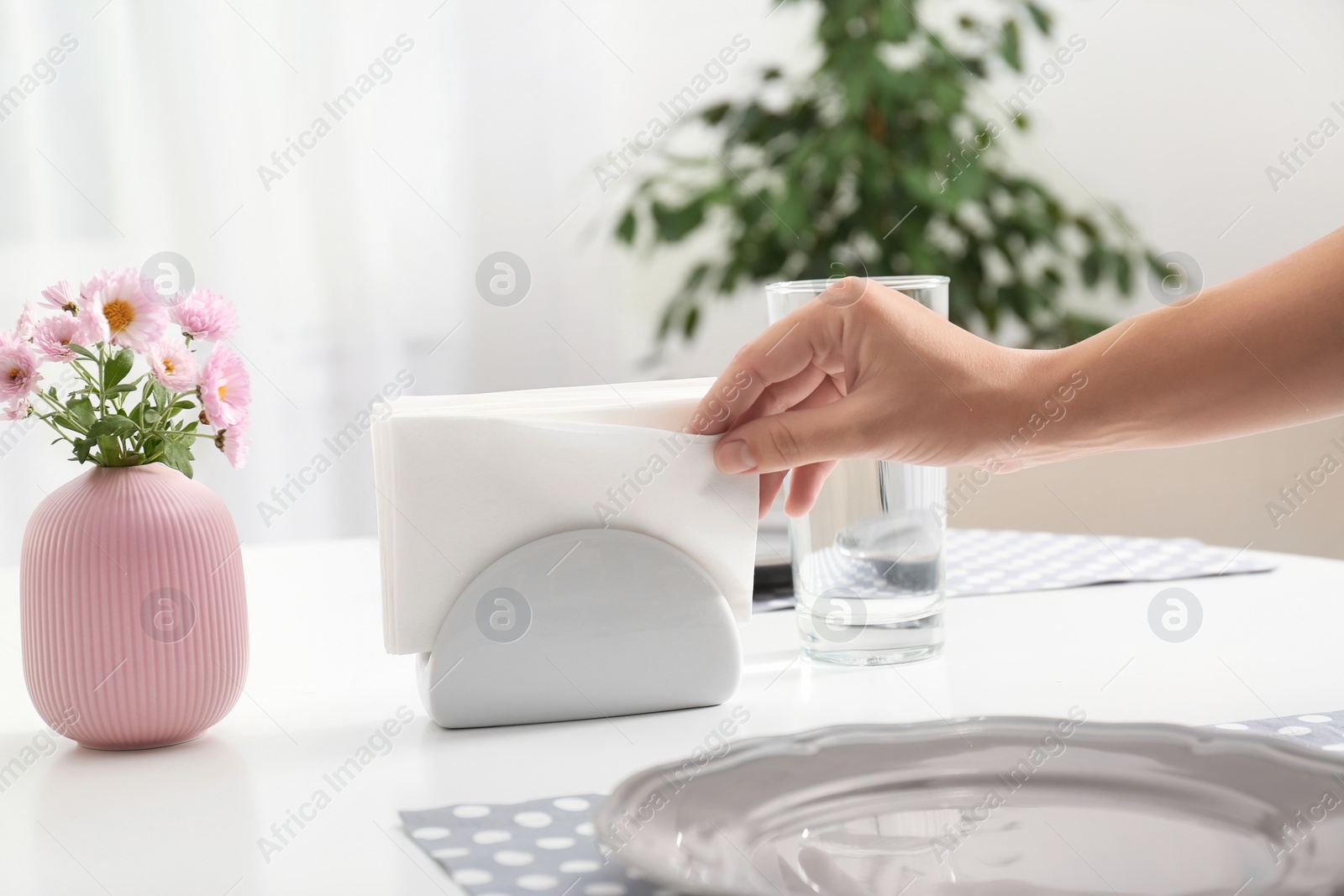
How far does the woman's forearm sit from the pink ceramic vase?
519 millimetres

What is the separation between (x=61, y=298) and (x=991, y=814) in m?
0.57

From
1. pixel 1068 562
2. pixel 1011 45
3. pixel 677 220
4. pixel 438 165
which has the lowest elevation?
pixel 1068 562

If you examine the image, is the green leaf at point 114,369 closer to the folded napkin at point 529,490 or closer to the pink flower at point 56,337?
the pink flower at point 56,337

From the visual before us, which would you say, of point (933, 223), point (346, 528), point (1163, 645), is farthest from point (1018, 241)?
point (1163, 645)

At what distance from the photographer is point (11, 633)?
98 cm

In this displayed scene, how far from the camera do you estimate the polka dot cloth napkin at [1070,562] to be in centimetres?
100

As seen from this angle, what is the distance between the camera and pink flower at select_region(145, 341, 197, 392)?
2.14 feet

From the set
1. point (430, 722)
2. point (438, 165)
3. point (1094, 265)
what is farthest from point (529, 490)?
point (438, 165)

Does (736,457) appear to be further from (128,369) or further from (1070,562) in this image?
(1070,562)

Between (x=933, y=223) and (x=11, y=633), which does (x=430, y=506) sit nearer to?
(x=11, y=633)

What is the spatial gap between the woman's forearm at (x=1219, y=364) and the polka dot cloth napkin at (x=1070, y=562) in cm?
29

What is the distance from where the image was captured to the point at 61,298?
0.66 m

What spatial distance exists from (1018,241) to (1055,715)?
1.98 m

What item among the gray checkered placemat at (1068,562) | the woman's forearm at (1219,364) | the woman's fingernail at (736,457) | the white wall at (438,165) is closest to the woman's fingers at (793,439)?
the woman's fingernail at (736,457)
